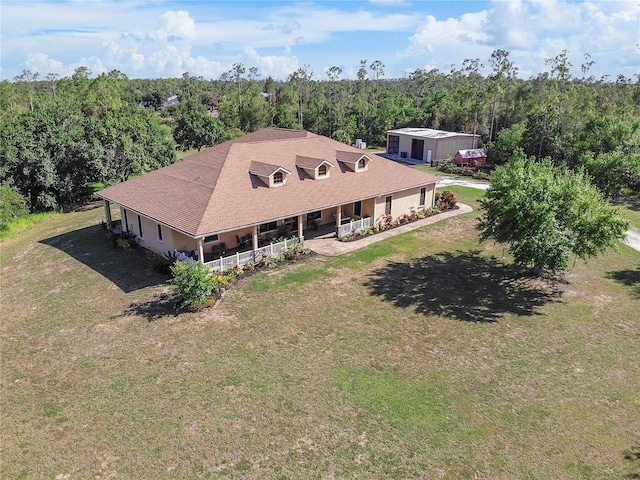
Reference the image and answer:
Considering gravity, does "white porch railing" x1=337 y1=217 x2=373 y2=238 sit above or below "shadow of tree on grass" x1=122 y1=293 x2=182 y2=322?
above

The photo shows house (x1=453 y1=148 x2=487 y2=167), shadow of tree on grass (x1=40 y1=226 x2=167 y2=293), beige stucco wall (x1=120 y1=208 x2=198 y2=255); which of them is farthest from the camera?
house (x1=453 y1=148 x2=487 y2=167)

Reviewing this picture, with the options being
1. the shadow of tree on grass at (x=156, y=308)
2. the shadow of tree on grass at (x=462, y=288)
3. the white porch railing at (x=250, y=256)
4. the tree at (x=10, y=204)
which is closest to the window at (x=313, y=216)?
the white porch railing at (x=250, y=256)

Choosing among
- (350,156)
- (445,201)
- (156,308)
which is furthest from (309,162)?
(156,308)

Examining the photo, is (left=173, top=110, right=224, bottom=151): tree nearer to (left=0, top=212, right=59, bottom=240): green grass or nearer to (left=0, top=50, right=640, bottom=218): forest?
(left=0, top=50, right=640, bottom=218): forest

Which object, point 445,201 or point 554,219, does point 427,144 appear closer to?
point 445,201

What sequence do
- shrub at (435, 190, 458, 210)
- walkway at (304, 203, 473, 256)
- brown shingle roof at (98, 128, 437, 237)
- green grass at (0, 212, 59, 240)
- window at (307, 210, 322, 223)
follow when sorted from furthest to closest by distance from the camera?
shrub at (435, 190, 458, 210) → green grass at (0, 212, 59, 240) → window at (307, 210, 322, 223) → walkway at (304, 203, 473, 256) → brown shingle roof at (98, 128, 437, 237)

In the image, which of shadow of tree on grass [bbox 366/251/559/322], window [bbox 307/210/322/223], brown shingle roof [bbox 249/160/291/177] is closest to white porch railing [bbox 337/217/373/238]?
window [bbox 307/210/322/223]

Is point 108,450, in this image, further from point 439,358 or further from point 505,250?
point 505,250
